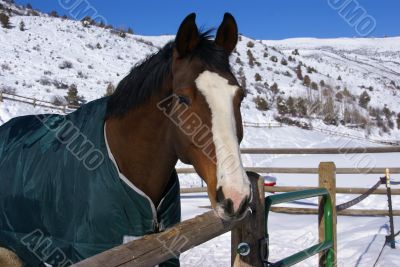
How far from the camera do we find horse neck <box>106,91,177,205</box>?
93.0 inches

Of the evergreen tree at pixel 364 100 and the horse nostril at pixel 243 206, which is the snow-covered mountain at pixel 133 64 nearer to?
the evergreen tree at pixel 364 100

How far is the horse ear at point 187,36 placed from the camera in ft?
7.24

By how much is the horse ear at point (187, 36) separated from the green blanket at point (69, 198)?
72 cm

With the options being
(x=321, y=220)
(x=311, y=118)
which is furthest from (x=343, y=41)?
(x=321, y=220)

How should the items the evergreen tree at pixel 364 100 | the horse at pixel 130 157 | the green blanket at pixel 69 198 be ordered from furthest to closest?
the evergreen tree at pixel 364 100 → the green blanket at pixel 69 198 → the horse at pixel 130 157

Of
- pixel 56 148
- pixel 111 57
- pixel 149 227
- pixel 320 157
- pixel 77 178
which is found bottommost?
pixel 149 227

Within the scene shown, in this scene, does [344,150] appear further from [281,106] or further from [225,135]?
[281,106]

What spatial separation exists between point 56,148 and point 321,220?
2086 mm

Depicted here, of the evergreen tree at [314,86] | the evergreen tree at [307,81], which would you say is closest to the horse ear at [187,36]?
the evergreen tree at [314,86]

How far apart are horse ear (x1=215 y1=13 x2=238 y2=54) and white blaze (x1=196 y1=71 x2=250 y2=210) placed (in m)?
0.55

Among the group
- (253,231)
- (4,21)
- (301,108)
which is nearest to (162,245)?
(253,231)

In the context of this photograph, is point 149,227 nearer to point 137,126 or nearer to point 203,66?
point 137,126

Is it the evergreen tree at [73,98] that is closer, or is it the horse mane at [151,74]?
the horse mane at [151,74]

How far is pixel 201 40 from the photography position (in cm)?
229
